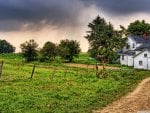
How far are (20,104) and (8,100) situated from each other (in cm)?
192

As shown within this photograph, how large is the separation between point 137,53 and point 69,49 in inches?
867

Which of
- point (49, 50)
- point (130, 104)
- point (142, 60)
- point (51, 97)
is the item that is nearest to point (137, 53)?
point (142, 60)

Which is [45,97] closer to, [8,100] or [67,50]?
[8,100]

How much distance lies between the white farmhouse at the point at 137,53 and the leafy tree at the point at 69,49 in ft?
43.0

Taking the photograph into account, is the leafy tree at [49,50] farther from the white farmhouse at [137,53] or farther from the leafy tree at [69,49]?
the white farmhouse at [137,53]

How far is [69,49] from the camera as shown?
359ft

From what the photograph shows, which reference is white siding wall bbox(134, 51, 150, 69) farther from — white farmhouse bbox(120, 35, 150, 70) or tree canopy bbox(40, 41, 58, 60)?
tree canopy bbox(40, 41, 58, 60)

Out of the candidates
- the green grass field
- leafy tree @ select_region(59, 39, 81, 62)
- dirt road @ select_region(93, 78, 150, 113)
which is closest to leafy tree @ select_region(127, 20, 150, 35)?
leafy tree @ select_region(59, 39, 81, 62)

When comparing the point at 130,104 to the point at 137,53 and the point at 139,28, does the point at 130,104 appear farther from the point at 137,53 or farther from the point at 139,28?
the point at 139,28

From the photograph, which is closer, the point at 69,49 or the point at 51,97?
the point at 51,97

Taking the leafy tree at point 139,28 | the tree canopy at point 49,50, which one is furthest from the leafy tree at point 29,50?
the leafy tree at point 139,28

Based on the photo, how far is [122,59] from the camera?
10181cm

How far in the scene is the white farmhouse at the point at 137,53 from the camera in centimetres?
8835

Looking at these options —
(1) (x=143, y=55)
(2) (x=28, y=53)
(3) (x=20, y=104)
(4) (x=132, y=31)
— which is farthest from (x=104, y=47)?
(4) (x=132, y=31)
